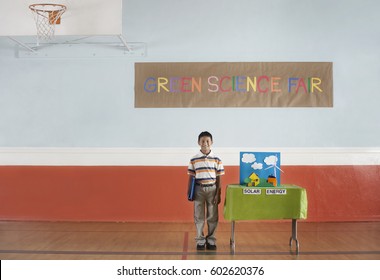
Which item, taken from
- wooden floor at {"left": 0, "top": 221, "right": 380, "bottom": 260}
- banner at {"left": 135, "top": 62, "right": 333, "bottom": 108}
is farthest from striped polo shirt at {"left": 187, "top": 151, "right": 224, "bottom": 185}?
banner at {"left": 135, "top": 62, "right": 333, "bottom": 108}

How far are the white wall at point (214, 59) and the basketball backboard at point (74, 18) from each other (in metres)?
0.84

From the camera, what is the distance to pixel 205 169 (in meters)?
4.77

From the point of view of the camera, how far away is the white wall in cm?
657

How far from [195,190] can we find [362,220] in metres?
3.02

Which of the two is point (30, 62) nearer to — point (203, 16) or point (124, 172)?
point (124, 172)

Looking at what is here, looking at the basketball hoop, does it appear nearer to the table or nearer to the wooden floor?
the wooden floor

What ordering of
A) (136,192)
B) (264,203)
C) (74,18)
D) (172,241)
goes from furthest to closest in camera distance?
(136,192) < (74,18) < (172,241) < (264,203)

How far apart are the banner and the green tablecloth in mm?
2153

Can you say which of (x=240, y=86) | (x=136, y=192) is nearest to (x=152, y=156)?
(x=136, y=192)

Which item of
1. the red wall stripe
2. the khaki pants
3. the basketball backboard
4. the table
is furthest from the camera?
the red wall stripe

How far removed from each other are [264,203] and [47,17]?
368 cm

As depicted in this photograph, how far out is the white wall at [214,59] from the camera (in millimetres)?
6570

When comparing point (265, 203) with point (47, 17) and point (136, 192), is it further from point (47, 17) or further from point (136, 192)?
point (47, 17)

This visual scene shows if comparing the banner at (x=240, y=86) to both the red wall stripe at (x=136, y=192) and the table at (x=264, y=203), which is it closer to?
the red wall stripe at (x=136, y=192)
